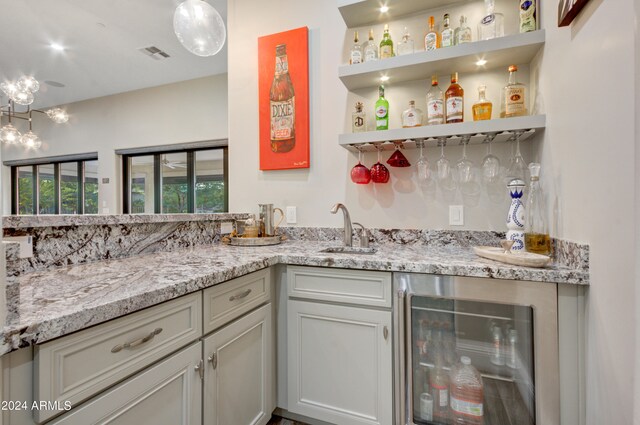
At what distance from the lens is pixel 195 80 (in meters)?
4.34

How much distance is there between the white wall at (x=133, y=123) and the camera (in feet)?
13.9

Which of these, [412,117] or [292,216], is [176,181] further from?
[412,117]

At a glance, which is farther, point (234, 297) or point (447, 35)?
point (447, 35)

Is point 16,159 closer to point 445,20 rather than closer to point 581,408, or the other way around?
point 445,20

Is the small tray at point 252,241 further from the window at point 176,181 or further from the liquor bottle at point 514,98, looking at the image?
the window at point 176,181

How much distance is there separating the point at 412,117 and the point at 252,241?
3.87 ft

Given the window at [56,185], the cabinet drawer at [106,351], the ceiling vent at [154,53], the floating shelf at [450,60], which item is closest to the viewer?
the cabinet drawer at [106,351]

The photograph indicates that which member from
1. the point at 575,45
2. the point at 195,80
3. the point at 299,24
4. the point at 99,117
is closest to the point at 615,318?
the point at 575,45

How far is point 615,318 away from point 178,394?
1.29m

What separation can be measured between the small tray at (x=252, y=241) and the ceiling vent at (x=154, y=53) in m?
2.88

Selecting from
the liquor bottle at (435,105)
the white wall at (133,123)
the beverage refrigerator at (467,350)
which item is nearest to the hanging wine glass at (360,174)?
the liquor bottle at (435,105)

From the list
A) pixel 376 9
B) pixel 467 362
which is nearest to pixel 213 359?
pixel 467 362

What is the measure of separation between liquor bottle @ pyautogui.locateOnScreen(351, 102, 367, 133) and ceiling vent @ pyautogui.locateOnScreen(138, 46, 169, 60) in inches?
115

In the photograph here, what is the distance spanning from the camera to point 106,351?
718 mm
